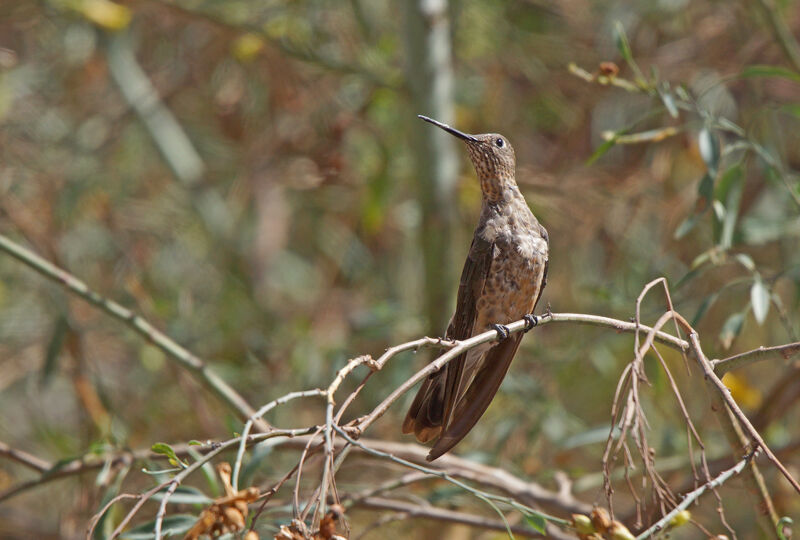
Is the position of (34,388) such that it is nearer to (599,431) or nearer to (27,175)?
(27,175)

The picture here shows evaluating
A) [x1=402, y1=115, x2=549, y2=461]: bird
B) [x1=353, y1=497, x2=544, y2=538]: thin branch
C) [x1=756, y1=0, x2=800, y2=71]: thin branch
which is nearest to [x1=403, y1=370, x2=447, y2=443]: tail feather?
[x1=402, y1=115, x2=549, y2=461]: bird

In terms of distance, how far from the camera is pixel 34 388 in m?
5.37

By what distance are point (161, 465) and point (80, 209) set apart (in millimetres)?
2393

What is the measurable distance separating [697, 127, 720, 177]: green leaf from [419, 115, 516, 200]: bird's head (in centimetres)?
80

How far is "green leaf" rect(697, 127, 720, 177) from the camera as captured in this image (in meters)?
2.46

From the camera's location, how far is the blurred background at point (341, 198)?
12.7 ft

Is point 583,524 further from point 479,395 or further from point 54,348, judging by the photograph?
point 54,348

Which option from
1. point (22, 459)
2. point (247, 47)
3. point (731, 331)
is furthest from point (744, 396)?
point (22, 459)

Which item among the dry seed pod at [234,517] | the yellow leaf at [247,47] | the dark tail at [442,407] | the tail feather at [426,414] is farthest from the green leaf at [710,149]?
the yellow leaf at [247,47]

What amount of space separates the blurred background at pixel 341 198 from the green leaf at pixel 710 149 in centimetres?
100

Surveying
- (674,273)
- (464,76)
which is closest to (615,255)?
(674,273)

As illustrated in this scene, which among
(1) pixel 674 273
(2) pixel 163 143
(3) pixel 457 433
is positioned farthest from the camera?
(2) pixel 163 143

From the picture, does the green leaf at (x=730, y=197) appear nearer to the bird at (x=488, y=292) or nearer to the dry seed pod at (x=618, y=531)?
the bird at (x=488, y=292)

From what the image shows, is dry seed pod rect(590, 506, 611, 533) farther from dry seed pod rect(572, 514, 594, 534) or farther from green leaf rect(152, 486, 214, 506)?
green leaf rect(152, 486, 214, 506)
